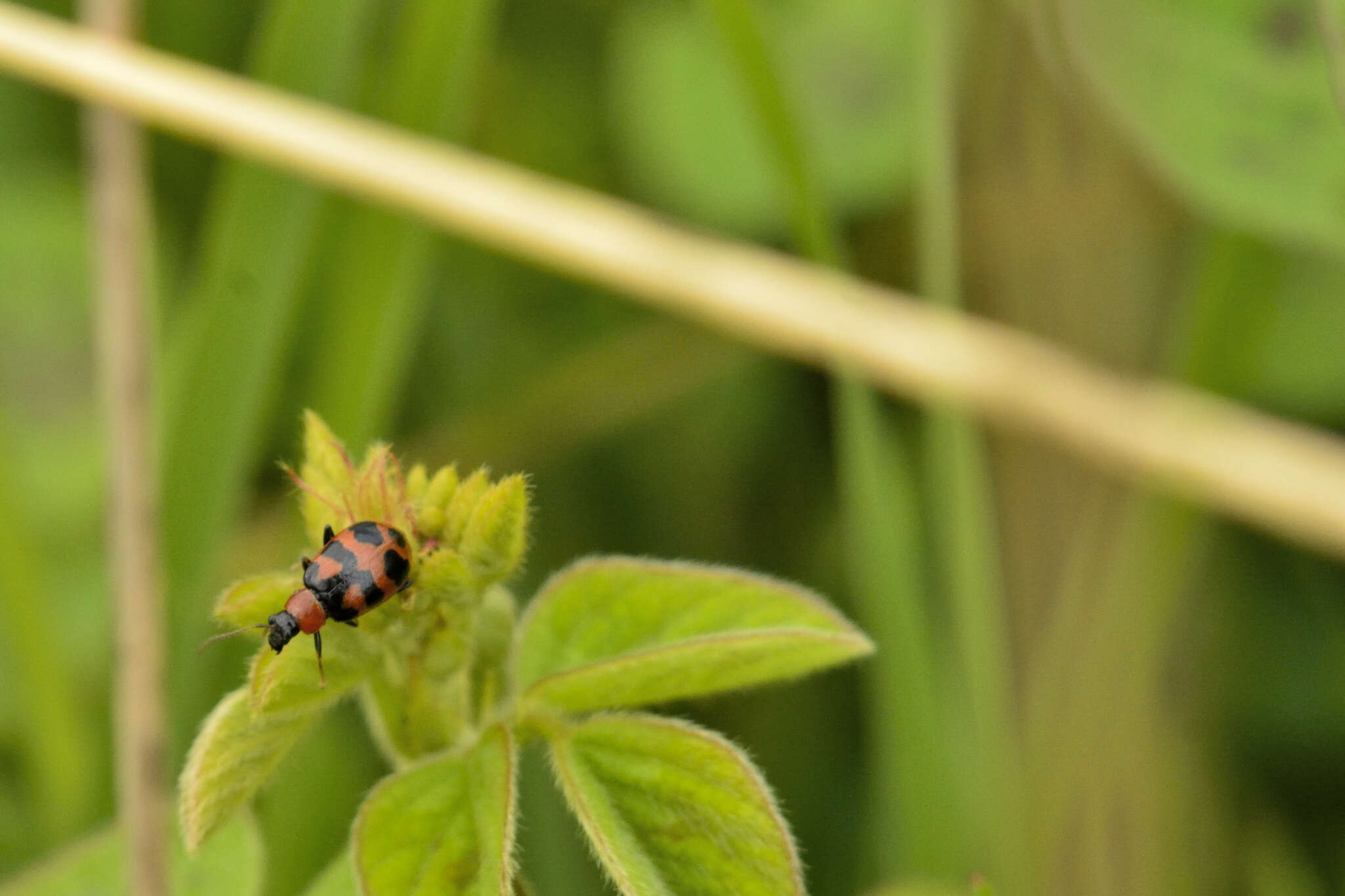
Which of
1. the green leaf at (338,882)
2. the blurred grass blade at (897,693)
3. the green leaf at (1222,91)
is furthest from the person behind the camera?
the green leaf at (1222,91)

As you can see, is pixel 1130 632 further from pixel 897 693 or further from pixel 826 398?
pixel 826 398

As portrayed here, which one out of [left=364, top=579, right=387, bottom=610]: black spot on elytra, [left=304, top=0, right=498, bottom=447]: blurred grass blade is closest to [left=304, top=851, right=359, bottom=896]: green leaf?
[left=364, top=579, right=387, bottom=610]: black spot on elytra

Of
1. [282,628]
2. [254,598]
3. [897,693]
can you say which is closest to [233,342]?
[282,628]

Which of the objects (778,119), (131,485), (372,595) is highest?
(778,119)

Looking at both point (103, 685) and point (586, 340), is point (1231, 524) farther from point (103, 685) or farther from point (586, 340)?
point (103, 685)

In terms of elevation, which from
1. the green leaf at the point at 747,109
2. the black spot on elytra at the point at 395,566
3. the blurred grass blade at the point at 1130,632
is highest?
the green leaf at the point at 747,109

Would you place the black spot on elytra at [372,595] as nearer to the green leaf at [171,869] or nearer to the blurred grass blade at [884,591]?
the green leaf at [171,869]

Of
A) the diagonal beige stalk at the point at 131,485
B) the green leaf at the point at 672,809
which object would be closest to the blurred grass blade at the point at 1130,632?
the green leaf at the point at 672,809

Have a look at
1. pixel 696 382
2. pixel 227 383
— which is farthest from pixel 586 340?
pixel 227 383
